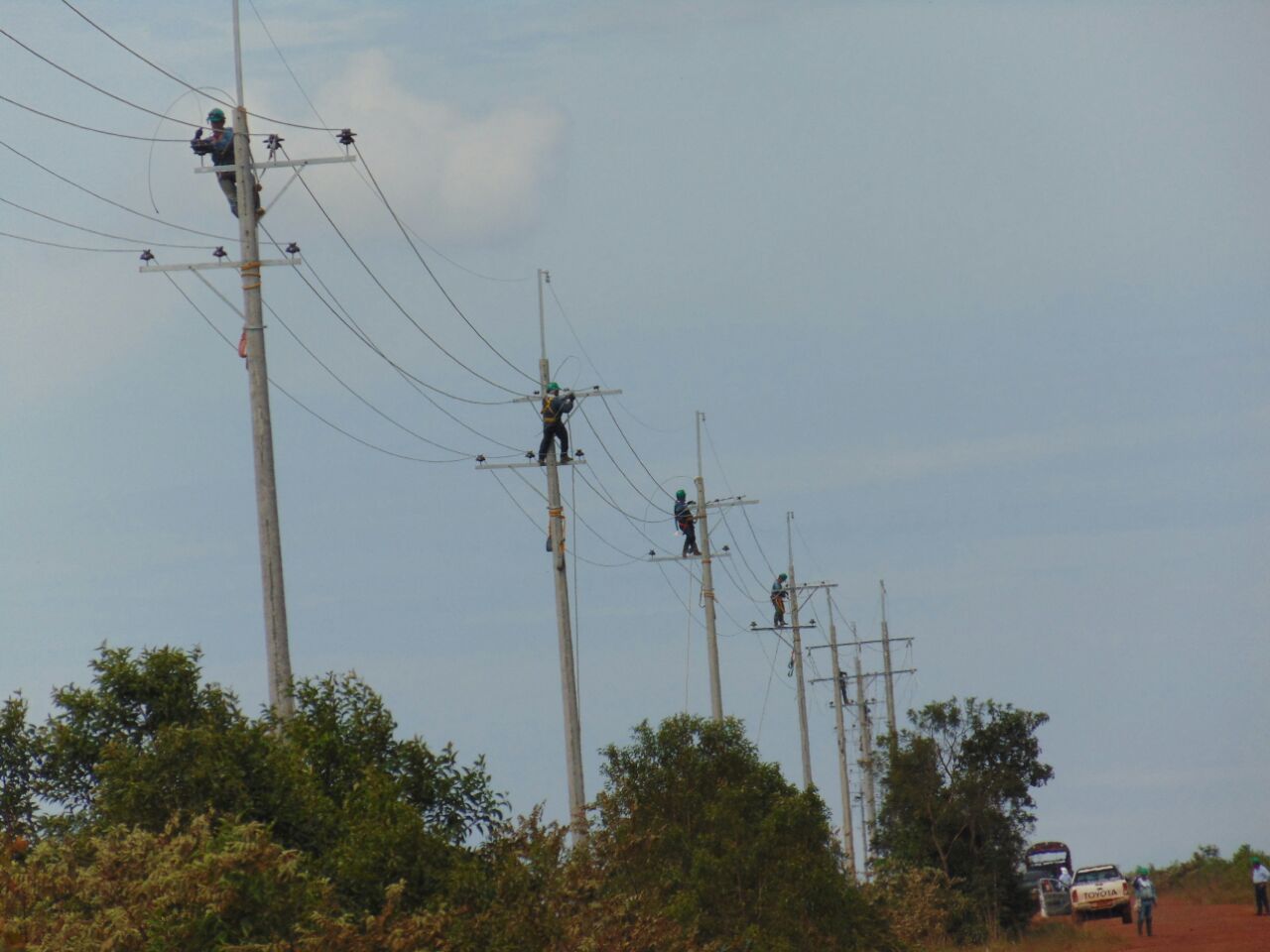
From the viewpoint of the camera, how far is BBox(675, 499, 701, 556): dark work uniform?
44.4 metres

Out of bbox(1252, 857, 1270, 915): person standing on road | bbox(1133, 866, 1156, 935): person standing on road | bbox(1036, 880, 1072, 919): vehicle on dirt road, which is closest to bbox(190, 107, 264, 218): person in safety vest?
bbox(1133, 866, 1156, 935): person standing on road

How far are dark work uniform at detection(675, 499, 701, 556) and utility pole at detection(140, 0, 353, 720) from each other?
23.7m

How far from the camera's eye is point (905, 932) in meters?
37.0

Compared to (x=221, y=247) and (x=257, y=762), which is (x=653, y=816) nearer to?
(x=221, y=247)

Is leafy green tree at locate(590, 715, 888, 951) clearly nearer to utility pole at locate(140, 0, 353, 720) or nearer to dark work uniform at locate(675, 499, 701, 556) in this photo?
utility pole at locate(140, 0, 353, 720)

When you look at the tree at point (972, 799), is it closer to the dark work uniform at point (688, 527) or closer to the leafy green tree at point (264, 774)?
the dark work uniform at point (688, 527)

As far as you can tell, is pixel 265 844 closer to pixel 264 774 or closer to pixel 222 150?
pixel 264 774

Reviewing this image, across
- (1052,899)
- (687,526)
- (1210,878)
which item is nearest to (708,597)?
(687,526)

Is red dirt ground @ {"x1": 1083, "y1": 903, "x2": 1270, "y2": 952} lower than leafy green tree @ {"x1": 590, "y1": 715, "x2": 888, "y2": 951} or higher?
lower

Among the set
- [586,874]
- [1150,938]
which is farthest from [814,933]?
[1150,938]

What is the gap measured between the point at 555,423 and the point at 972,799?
23.0m

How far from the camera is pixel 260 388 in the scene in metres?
19.7

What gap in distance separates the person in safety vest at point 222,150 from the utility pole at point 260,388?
123mm

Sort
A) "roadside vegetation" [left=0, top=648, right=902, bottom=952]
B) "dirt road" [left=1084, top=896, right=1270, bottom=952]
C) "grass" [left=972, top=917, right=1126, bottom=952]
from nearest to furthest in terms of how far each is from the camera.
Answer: "roadside vegetation" [left=0, top=648, right=902, bottom=952]
"dirt road" [left=1084, top=896, right=1270, bottom=952]
"grass" [left=972, top=917, right=1126, bottom=952]
